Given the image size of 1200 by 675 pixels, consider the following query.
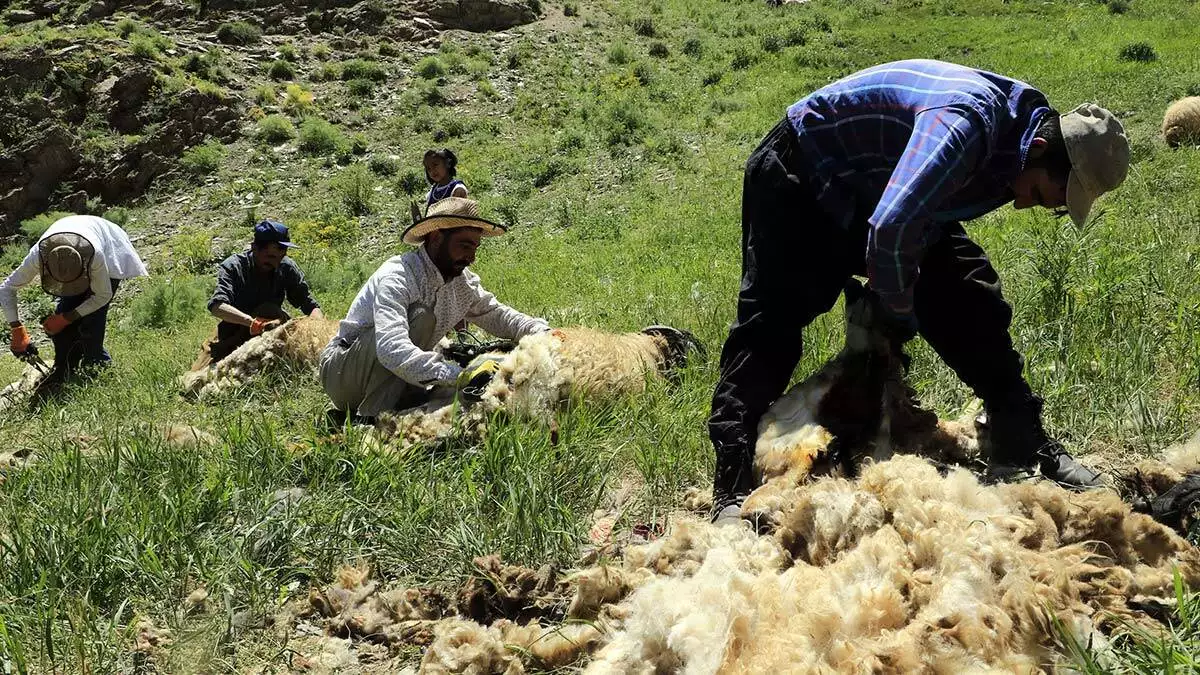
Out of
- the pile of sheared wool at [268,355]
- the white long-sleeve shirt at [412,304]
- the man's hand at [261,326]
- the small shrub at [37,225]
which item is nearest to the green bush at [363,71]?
the small shrub at [37,225]

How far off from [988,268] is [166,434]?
3.53 metres

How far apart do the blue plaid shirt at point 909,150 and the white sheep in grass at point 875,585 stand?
66 cm

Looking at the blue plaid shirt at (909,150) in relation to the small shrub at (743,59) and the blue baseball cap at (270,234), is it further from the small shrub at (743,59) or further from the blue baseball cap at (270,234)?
the small shrub at (743,59)

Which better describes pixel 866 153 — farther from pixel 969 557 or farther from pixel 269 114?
pixel 269 114

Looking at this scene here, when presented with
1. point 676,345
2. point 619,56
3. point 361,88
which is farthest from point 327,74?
point 676,345

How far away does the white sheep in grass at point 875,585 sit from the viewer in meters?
1.62

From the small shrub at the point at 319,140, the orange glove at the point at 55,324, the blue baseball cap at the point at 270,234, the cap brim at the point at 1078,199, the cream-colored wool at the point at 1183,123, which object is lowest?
the small shrub at the point at 319,140

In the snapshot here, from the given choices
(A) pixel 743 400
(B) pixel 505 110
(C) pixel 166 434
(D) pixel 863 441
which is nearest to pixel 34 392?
(C) pixel 166 434

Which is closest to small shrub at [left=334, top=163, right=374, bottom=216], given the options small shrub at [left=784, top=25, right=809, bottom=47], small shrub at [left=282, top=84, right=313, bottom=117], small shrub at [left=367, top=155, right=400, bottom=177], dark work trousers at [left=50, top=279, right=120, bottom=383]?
small shrub at [left=367, top=155, right=400, bottom=177]

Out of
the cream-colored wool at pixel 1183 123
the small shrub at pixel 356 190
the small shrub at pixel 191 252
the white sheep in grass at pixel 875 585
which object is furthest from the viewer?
the small shrub at pixel 356 190

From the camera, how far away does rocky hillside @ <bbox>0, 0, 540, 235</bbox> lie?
66.3 ft

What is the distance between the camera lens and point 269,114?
22141 mm

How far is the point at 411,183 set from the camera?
18.2 meters

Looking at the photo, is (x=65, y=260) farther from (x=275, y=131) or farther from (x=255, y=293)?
(x=275, y=131)
